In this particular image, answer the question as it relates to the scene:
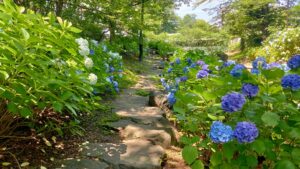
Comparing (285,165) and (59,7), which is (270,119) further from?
(59,7)

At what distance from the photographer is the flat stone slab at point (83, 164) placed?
236cm

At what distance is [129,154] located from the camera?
269 cm

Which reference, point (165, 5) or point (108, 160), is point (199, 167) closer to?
point (108, 160)

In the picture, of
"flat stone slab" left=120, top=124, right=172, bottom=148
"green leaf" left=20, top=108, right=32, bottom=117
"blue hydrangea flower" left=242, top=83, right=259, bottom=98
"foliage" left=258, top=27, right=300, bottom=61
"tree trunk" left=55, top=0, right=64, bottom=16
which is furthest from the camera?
"foliage" left=258, top=27, right=300, bottom=61

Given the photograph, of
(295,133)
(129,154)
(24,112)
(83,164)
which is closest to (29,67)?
(24,112)

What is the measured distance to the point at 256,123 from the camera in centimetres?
171

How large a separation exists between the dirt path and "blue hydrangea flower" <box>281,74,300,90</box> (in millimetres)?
1241

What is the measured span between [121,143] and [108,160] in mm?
454

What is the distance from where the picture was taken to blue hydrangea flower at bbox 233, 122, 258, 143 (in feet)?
5.08

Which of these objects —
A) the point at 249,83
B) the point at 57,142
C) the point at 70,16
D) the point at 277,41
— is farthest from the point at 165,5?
the point at 249,83

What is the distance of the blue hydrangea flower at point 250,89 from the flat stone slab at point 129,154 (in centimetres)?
107

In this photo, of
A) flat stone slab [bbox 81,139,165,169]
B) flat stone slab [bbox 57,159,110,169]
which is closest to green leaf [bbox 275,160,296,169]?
flat stone slab [bbox 81,139,165,169]

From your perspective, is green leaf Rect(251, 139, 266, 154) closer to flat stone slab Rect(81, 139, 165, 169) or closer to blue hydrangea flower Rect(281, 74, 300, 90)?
blue hydrangea flower Rect(281, 74, 300, 90)

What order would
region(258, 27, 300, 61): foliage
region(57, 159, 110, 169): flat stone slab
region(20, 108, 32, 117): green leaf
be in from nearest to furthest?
region(20, 108, 32, 117): green leaf → region(57, 159, 110, 169): flat stone slab → region(258, 27, 300, 61): foliage
